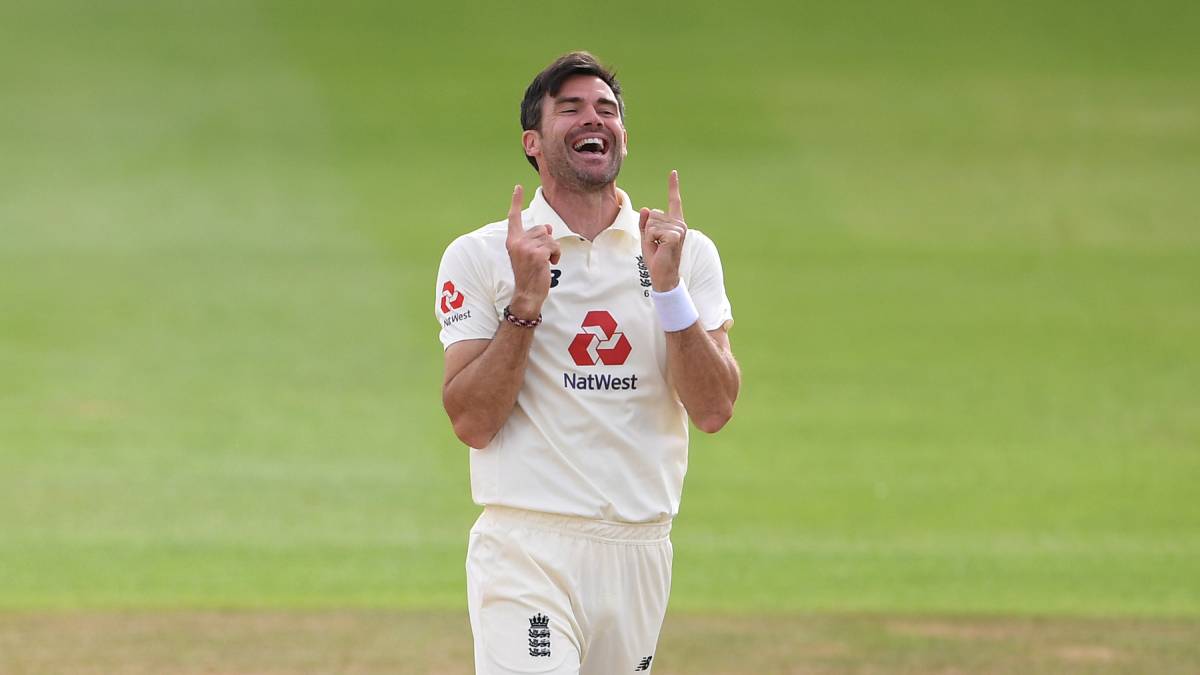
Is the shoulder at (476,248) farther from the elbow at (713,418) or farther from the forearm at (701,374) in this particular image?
the elbow at (713,418)

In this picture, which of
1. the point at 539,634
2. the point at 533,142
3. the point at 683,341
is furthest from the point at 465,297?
the point at 539,634

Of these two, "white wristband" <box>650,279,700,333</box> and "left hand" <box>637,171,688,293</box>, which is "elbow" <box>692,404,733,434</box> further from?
"left hand" <box>637,171,688,293</box>

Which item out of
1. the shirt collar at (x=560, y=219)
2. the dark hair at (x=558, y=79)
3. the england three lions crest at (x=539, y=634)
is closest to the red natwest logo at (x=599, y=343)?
the shirt collar at (x=560, y=219)

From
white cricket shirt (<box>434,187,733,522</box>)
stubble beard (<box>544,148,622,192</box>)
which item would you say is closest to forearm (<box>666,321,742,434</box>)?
white cricket shirt (<box>434,187,733,522</box>)

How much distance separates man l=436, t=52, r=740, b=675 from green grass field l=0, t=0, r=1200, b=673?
4530mm

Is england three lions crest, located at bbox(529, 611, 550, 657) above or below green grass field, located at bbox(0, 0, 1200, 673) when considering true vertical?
below

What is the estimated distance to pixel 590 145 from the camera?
182 inches

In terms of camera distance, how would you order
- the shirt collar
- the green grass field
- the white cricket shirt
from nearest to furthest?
the white cricket shirt → the shirt collar → the green grass field

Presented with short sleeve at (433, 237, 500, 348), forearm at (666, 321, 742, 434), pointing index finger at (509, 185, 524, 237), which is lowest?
forearm at (666, 321, 742, 434)

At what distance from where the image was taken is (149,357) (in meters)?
16.0

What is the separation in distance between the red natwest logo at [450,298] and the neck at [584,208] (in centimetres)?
34

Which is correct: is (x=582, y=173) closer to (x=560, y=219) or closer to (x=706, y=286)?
(x=560, y=219)

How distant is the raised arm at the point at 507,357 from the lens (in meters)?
4.43

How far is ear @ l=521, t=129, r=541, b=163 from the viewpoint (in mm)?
4730
